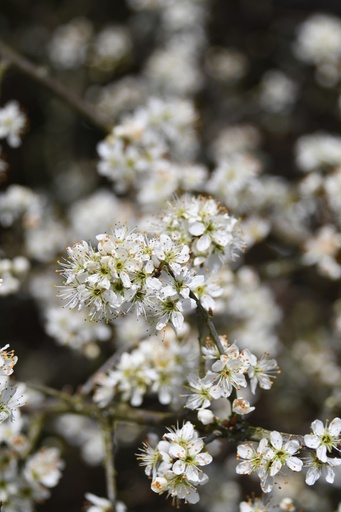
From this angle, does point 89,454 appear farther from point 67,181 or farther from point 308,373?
point 67,181

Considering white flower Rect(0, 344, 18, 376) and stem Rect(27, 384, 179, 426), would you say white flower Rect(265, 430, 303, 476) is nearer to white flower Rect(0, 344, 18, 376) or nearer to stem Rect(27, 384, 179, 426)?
stem Rect(27, 384, 179, 426)

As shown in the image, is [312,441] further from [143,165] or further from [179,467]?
[143,165]

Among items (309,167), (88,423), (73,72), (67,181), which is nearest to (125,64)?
(73,72)

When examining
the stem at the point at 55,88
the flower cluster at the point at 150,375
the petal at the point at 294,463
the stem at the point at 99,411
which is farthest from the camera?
the stem at the point at 55,88

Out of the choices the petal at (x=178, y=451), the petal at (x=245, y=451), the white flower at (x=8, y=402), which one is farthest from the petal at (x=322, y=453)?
the white flower at (x=8, y=402)

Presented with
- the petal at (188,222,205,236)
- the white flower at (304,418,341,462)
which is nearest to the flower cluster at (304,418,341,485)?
the white flower at (304,418,341,462)

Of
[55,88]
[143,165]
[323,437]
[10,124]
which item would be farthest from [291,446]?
[55,88]

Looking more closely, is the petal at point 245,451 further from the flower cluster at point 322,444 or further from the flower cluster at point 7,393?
the flower cluster at point 7,393
